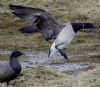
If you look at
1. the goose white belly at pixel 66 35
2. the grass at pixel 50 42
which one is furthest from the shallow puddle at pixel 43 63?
the goose white belly at pixel 66 35

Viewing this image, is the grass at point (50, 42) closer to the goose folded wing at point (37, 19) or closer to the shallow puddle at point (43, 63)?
the shallow puddle at point (43, 63)

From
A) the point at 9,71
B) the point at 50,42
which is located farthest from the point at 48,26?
the point at 50,42

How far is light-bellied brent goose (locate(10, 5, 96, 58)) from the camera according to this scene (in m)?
13.0

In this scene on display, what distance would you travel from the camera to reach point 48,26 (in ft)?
45.4

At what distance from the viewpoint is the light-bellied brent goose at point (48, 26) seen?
13.0m

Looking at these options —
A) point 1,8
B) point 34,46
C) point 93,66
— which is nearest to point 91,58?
point 93,66

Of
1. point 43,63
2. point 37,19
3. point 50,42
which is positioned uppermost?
point 37,19

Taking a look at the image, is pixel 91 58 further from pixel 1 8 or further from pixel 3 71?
pixel 1 8

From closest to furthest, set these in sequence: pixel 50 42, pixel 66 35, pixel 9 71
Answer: pixel 9 71, pixel 66 35, pixel 50 42

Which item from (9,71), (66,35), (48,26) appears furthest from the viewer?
(48,26)

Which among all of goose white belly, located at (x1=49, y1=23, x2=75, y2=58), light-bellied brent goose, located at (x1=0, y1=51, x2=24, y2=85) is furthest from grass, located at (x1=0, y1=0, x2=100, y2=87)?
goose white belly, located at (x1=49, y1=23, x2=75, y2=58)

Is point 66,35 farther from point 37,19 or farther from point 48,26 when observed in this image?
point 37,19

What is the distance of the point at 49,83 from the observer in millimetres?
11625

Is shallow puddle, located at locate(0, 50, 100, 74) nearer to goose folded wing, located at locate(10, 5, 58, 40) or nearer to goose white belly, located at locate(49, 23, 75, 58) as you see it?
goose white belly, located at locate(49, 23, 75, 58)
